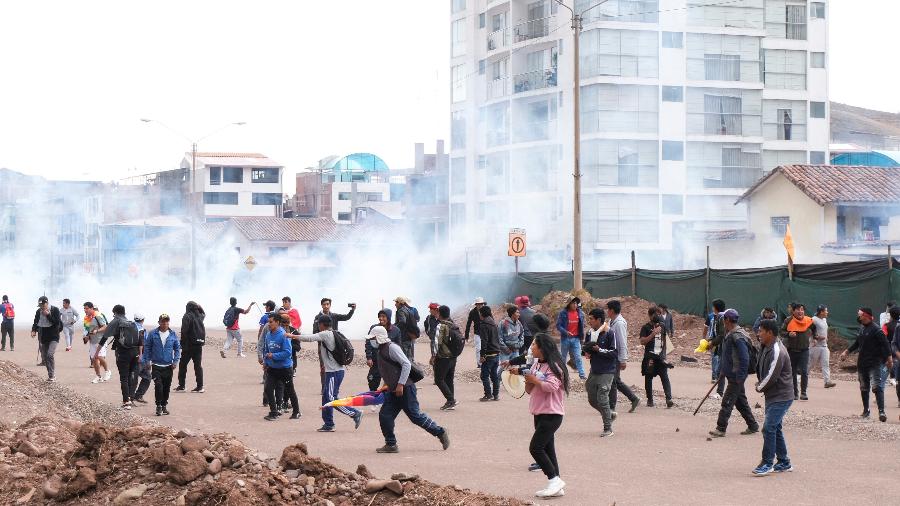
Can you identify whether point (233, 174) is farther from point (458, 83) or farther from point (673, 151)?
point (673, 151)

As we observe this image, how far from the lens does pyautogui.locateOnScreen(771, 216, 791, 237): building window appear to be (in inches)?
1903

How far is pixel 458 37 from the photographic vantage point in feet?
214

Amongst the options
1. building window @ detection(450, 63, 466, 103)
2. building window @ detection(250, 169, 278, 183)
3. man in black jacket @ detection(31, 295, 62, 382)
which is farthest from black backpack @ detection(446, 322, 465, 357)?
building window @ detection(250, 169, 278, 183)

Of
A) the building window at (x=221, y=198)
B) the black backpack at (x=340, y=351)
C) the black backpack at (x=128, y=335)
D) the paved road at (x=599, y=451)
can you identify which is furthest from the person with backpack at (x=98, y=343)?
the building window at (x=221, y=198)

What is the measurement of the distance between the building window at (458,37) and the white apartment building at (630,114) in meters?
0.10

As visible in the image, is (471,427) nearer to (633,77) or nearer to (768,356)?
(768,356)

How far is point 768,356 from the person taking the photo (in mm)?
12328

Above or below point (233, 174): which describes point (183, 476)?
below

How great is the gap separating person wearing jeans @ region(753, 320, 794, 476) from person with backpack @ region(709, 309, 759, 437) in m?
2.47

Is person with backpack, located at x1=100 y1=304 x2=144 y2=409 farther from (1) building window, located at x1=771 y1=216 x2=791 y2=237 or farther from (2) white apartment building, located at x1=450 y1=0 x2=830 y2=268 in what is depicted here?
(2) white apartment building, located at x1=450 y1=0 x2=830 y2=268

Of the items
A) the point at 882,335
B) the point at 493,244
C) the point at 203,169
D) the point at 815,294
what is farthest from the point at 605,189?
the point at 203,169

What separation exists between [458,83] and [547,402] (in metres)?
54.5

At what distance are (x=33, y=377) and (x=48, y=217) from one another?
63866mm

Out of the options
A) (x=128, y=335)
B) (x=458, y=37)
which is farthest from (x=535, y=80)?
(x=128, y=335)
